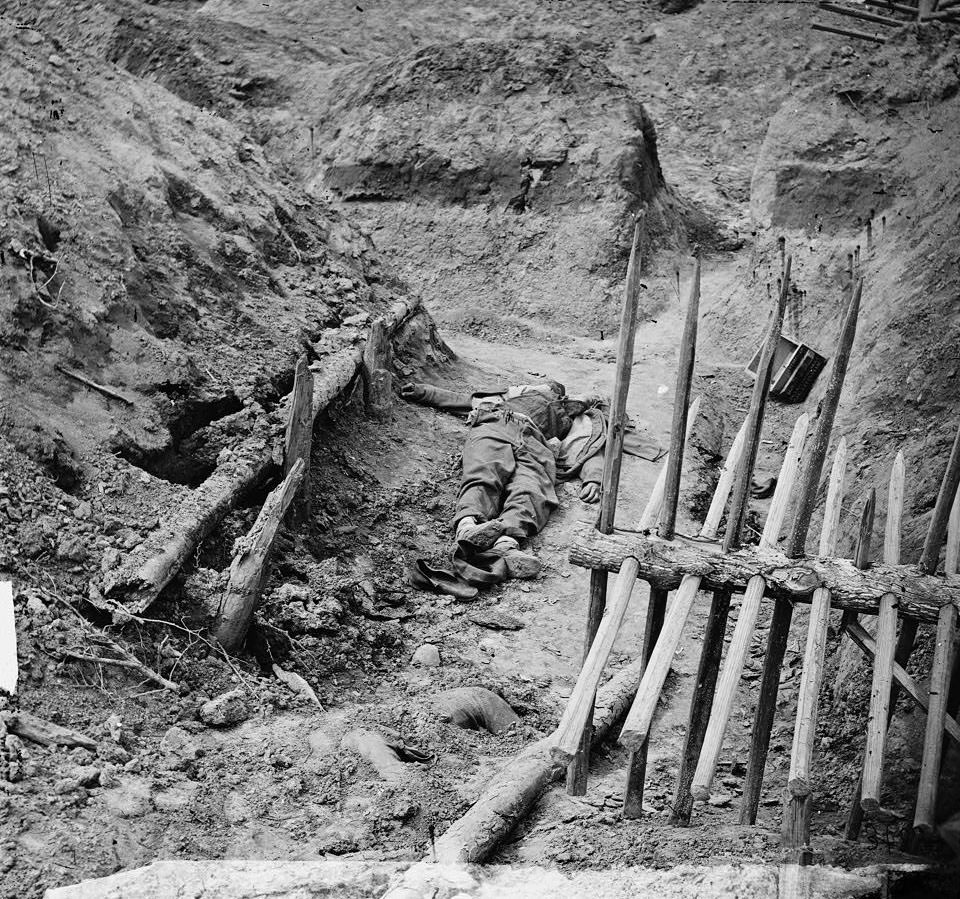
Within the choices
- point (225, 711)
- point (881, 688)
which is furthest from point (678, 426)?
point (225, 711)

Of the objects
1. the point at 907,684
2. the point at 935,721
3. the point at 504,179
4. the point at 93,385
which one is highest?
the point at 504,179

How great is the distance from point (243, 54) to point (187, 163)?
823 cm

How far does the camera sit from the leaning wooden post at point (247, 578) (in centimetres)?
491

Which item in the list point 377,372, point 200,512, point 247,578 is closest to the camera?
point 247,578

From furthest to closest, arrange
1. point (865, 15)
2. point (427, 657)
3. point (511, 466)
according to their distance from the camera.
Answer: point (865, 15) → point (511, 466) → point (427, 657)

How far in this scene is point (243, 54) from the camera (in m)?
15.5

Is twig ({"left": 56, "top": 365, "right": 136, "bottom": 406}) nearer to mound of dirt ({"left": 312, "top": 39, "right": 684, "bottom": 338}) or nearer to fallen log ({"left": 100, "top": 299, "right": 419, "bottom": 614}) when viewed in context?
fallen log ({"left": 100, "top": 299, "right": 419, "bottom": 614})

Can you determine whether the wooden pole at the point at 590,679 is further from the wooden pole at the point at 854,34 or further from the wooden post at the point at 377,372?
the wooden pole at the point at 854,34

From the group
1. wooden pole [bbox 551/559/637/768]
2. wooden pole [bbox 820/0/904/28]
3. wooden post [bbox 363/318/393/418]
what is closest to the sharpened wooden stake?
wooden pole [bbox 551/559/637/768]

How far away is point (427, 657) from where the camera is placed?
548cm

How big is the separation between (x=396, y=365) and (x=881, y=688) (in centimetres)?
580

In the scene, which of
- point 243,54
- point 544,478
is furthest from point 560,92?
point 544,478

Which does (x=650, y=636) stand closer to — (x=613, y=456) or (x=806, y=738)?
(x=613, y=456)

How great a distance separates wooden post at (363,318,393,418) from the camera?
7793mm
